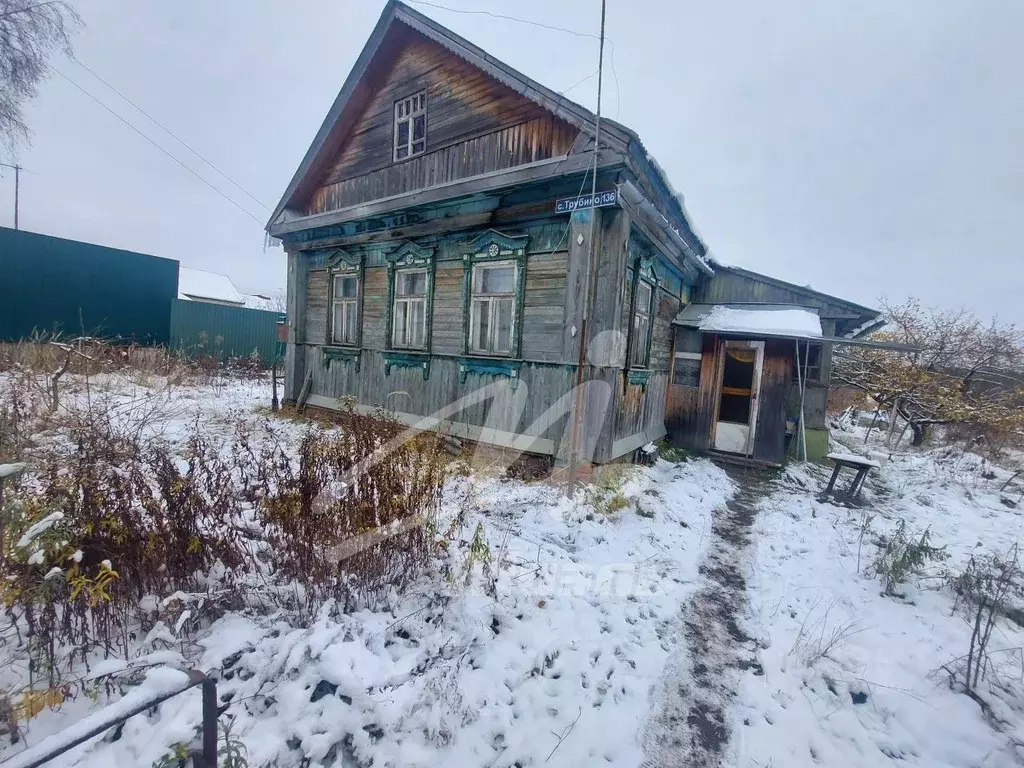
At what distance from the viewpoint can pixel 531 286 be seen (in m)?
5.88

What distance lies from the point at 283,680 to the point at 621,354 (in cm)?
492

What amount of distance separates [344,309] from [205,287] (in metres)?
28.1

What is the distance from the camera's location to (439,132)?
22.1 feet

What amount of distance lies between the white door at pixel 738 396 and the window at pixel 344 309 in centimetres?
733

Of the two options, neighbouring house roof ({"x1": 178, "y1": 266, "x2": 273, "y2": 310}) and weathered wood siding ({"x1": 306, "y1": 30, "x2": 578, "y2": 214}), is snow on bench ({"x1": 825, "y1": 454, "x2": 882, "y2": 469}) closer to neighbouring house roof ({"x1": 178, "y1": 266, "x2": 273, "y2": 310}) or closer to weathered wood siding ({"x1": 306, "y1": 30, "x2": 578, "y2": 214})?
weathered wood siding ({"x1": 306, "y1": 30, "x2": 578, "y2": 214})

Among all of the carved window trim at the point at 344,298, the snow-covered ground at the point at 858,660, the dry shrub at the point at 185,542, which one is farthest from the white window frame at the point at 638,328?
the carved window trim at the point at 344,298

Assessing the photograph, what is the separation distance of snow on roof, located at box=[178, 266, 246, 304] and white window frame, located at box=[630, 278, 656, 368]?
30.6m

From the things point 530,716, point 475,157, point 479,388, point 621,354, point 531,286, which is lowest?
point 530,716

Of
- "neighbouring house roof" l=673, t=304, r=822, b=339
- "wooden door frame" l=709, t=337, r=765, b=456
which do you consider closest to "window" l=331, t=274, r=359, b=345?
"neighbouring house roof" l=673, t=304, r=822, b=339

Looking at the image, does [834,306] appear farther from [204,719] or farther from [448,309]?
[204,719]

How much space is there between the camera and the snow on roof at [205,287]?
27734 millimetres

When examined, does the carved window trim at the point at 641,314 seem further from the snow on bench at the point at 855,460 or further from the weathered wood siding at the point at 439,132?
the snow on bench at the point at 855,460

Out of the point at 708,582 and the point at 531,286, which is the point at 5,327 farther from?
the point at 708,582

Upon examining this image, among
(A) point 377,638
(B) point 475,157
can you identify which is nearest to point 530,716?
(A) point 377,638
